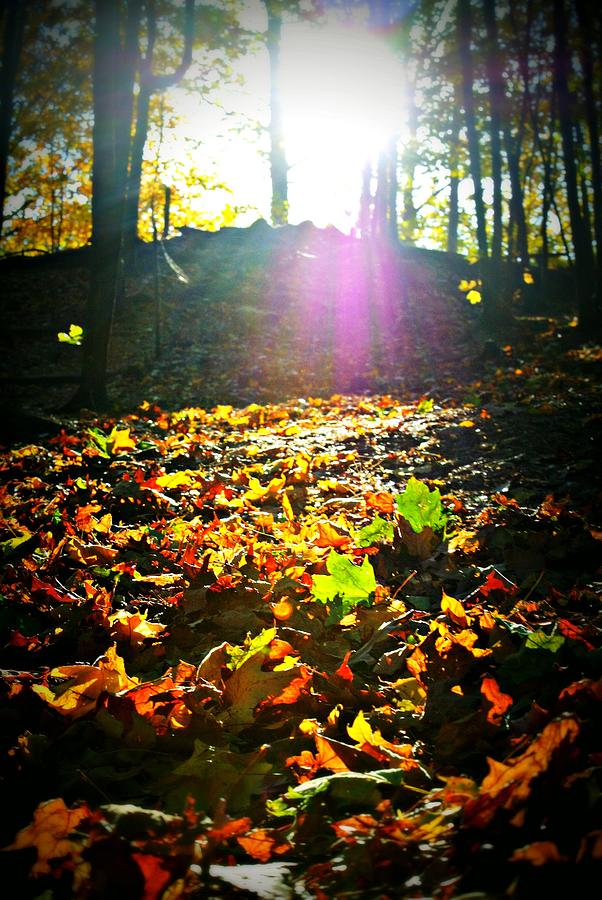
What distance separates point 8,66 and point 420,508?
14.3 meters

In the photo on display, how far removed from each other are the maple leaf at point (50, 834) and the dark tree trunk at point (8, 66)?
12936mm

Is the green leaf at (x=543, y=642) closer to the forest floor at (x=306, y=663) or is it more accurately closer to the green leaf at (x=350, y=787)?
the forest floor at (x=306, y=663)

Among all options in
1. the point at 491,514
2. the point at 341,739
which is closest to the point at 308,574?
the point at 341,739

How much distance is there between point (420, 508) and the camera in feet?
8.28

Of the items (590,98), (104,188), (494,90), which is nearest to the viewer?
(104,188)

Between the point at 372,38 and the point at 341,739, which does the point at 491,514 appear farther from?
the point at 372,38

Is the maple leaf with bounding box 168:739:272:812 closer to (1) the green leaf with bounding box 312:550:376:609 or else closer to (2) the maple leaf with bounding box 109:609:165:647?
(2) the maple leaf with bounding box 109:609:165:647

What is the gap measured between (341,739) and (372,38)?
62.4ft

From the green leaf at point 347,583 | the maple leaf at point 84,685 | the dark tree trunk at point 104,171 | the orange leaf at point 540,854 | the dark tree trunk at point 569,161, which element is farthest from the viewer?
the dark tree trunk at point 569,161

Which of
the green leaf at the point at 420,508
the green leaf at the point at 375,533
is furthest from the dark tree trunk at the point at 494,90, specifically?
the green leaf at the point at 375,533

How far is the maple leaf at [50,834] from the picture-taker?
2.81 feet

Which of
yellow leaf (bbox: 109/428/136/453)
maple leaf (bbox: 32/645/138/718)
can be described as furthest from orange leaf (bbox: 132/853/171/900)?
yellow leaf (bbox: 109/428/136/453)

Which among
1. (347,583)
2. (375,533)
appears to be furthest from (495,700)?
(375,533)

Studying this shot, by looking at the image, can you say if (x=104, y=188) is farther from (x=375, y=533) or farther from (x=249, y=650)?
(x=249, y=650)
